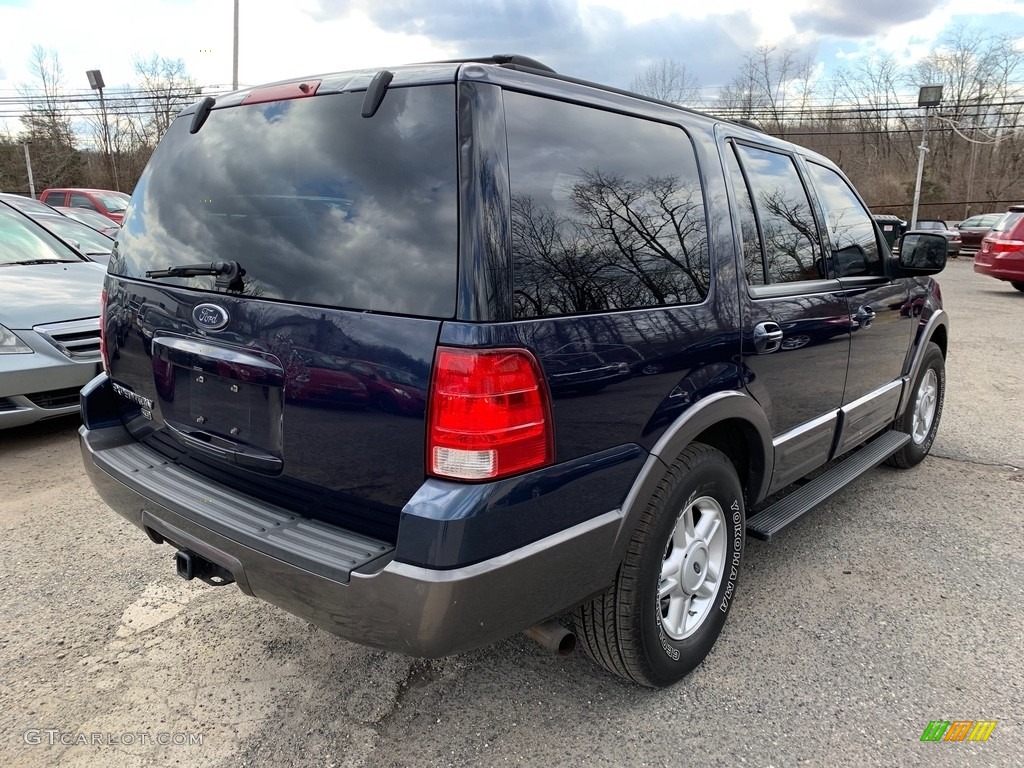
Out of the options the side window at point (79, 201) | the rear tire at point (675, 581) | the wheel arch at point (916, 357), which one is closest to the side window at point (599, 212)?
the rear tire at point (675, 581)

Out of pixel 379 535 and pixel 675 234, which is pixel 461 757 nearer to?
pixel 379 535

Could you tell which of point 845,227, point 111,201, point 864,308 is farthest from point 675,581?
point 111,201

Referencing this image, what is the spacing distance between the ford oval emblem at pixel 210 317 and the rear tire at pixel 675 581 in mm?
1391

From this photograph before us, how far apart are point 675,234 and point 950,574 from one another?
7.44ft

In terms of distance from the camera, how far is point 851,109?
39125 mm

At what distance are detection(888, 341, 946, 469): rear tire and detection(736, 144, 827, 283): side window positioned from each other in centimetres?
169

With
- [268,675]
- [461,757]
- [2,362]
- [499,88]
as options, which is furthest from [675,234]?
[2,362]

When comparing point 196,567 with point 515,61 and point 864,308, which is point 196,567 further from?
point 864,308

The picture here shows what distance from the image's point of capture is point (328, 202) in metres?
1.89

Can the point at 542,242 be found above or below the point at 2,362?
above

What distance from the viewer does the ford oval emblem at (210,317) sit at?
2018mm

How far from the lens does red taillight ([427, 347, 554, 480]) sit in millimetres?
1650

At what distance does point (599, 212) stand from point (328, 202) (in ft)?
2.51

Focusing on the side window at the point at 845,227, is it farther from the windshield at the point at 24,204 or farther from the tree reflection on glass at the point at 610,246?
the windshield at the point at 24,204
